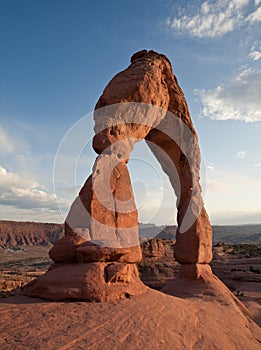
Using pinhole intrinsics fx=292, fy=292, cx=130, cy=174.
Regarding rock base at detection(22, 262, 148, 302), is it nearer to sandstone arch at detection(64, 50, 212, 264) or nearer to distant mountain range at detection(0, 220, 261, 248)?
sandstone arch at detection(64, 50, 212, 264)

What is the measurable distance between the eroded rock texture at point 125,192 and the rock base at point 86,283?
2 centimetres

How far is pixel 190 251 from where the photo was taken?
1148 centimetres

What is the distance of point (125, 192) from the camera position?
8656 millimetres

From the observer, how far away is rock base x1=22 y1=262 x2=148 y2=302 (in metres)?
6.27

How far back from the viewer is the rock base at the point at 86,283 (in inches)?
247

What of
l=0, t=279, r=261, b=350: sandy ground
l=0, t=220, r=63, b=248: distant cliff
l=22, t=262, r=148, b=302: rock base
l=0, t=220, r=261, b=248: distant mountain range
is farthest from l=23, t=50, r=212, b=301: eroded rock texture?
l=0, t=220, r=63, b=248: distant cliff

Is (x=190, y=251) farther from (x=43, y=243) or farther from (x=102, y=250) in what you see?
(x=43, y=243)

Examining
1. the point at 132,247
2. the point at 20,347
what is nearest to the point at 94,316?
the point at 20,347

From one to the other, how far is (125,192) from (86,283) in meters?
3.06

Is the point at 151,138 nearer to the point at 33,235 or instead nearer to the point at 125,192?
the point at 125,192

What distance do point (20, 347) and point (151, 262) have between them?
16.9 m

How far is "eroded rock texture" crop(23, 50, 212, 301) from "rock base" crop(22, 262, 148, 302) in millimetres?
21

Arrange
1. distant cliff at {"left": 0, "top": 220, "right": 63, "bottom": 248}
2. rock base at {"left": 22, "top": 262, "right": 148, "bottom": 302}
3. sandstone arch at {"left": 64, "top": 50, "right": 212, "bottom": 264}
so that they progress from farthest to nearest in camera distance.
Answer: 1. distant cliff at {"left": 0, "top": 220, "right": 63, "bottom": 248}
2. sandstone arch at {"left": 64, "top": 50, "right": 212, "bottom": 264}
3. rock base at {"left": 22, "top": 262, "right": 148, "bottom": 302}

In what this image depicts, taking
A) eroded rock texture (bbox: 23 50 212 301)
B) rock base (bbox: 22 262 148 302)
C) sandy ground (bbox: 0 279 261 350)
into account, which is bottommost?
sandy ground (bbox: 0 279 261 350)
